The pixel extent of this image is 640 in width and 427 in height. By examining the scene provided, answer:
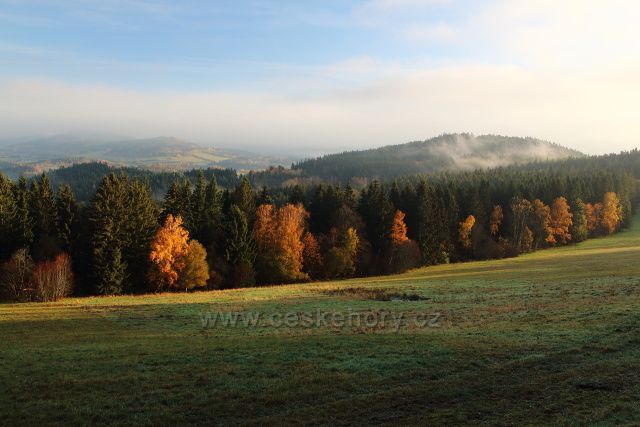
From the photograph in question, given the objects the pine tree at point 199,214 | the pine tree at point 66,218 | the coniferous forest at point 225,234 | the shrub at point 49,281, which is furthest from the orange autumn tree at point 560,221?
the shrub at point 49,281

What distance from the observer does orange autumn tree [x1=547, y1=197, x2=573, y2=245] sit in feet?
345

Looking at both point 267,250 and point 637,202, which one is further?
point 637,202

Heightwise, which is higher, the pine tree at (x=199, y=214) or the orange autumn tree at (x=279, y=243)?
the pine tree at (x=199, y=214)

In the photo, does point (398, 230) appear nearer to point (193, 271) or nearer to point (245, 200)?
point (245, 200)

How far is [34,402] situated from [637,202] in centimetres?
17864

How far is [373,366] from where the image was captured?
1845cm

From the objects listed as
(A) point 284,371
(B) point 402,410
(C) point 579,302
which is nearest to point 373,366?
(A) point 284,371

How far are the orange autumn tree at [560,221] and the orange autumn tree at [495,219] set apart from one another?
12702 millimetres


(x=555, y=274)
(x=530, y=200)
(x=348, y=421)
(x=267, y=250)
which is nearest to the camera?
(x=348, y=421)

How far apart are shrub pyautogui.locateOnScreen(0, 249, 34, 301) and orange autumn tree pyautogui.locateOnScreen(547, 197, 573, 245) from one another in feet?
318

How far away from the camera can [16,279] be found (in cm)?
5288

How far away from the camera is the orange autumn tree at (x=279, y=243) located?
70312 millimetres

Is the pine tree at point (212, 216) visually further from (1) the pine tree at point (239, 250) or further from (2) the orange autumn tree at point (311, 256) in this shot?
(2) the orange autumn tree at point (311, 256)

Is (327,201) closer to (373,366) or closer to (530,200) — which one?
(530,200)
